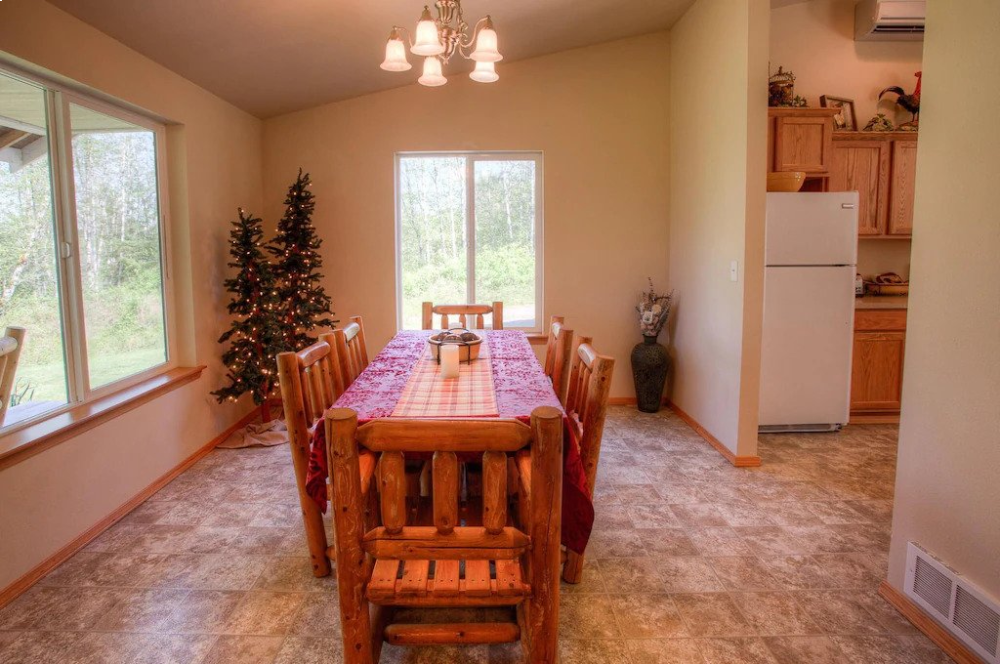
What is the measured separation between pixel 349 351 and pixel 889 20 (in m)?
4.46

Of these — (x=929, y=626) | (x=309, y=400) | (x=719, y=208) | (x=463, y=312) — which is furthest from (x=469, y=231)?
(x=929, y=626)

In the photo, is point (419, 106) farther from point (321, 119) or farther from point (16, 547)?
point (16, 547)

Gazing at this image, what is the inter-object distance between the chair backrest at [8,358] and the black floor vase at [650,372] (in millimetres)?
3730

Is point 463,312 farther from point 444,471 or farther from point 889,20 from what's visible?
point 889,20

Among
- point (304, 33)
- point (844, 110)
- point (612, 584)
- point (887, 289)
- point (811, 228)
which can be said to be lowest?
point (612, 584)

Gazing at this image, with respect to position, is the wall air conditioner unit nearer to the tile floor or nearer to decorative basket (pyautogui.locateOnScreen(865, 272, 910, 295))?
decorative basket (pyautogui.locateOnScreen(865, 272, 910, 295))

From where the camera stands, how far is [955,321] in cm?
182

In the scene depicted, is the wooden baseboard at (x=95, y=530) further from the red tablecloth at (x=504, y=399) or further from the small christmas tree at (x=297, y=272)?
the red tablecloth at (x=504, y=399)

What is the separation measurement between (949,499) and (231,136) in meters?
4.46

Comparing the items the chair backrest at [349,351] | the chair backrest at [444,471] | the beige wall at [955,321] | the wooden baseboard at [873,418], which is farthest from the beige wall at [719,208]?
the chair backrest at [444,471]

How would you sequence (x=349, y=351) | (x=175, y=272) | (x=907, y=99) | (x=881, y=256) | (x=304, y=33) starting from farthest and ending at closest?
(x=881, y=256)
(x=907, y=99)
(x=175, y=272)
(x=304, y=33)
(x=349, y=351)

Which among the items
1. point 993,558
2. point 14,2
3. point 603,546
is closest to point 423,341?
point 603,546

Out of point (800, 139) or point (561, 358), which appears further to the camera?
point (800, 139)

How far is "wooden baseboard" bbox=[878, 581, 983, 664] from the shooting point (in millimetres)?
1764
